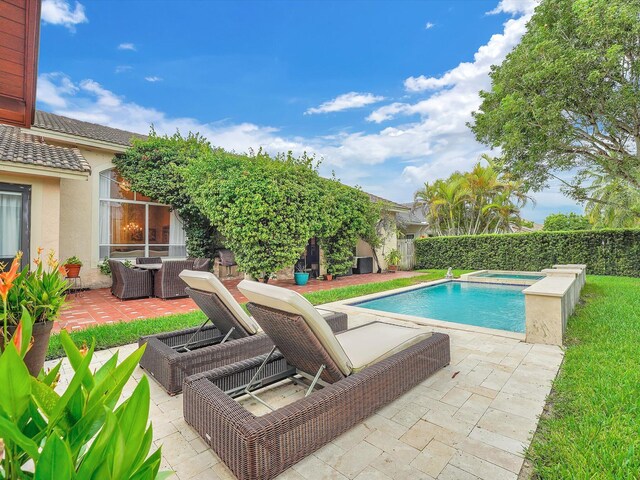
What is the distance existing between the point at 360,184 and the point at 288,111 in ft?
31.9

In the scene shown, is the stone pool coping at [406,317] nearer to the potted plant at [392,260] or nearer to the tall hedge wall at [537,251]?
the potted plant at [392,260]

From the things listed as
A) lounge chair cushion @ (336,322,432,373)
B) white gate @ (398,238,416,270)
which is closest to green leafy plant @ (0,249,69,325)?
lounge chair cushion @ (336,322,432,373)

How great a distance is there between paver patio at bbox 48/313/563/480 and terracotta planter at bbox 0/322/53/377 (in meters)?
0.74

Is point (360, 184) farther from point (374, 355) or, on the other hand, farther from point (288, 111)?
point (374, 355)

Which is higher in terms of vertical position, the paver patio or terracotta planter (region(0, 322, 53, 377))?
terracotta planter (region(0, 322, 53, 377))

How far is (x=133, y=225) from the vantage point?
486 inches

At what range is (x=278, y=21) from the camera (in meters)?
14.0

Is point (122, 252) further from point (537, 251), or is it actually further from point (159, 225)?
point (537, 251)

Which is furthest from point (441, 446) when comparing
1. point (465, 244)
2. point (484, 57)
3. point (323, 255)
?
point (465, 244)

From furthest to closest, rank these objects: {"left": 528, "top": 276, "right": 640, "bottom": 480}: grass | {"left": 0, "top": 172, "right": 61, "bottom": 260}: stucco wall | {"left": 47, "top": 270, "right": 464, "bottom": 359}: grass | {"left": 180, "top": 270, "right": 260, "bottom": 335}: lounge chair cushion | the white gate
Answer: the white gate
{"left": 0, "top": 172, "right": 61, "bottom": 260}: stucco wall
{"left": 47, "top": 270, "right": 464, "bottom": 359}: grass
{"left": 180, "top": 270, "right": 260, "bottom": 335}: lounge chair cushion
{"left": 528, "top": 276, "right": 640, "bottom": 480}: grass

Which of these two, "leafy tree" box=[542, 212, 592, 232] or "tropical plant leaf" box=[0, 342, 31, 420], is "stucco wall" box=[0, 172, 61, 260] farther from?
"leafy tree" box=[542, 212, 592, 232]

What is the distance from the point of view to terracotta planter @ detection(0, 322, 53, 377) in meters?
3.09

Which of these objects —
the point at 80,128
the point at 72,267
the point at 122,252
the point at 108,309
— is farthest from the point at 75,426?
the point at 80,128

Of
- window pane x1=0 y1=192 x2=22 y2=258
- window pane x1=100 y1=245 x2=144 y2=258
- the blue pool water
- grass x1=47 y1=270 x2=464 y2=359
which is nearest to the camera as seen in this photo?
grass x1=47 y1=270 x2=464 y2=359
